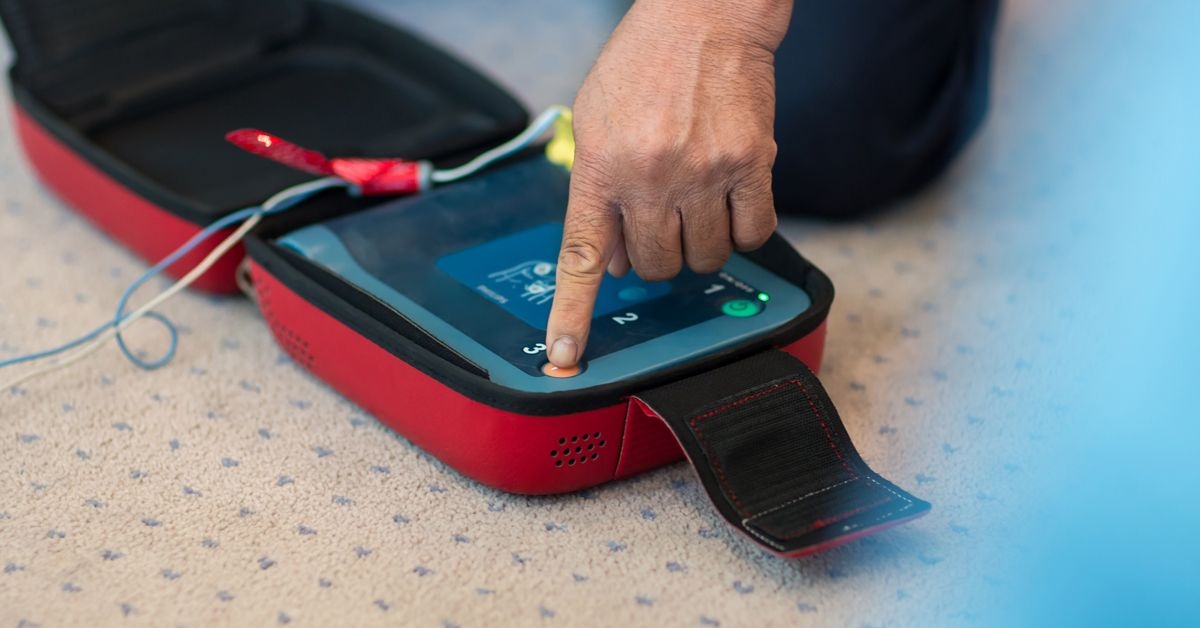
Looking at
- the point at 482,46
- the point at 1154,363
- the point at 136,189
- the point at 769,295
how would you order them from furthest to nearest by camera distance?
1. the point at 482,46
2. the point at 136,189
3. the point at 769,295
4. the point at 1154,363

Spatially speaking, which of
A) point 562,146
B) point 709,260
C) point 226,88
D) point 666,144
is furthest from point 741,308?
point 226,88

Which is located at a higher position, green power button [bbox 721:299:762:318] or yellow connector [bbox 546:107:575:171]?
green power button [bbox 721:299:762:318]

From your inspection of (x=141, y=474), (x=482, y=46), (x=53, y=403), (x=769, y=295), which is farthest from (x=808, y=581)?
(x=482, y=46)

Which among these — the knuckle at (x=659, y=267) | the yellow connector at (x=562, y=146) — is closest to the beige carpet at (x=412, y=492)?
the knuckle at (x=659, y=267)

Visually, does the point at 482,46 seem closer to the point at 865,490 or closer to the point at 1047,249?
the point at 1047,249

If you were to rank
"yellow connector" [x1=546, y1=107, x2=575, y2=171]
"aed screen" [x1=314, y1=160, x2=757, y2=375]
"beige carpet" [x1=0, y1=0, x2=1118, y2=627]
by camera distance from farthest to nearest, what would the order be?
"yellow connector" [x1=546, y1=107, x2=575, y2=171] → "aed screen" [x1=314, y1=160, x2=757, y2=375] → "beige carpet" [x1=0, y1=0, x2=1118, y2=627]

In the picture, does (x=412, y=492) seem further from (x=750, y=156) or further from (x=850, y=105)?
(x=850, y=105)

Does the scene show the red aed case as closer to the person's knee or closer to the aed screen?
the aed screen

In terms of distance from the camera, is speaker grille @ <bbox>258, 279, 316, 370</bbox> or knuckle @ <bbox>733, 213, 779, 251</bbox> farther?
speaker grille @ <bbox>258, 279, 316, 370</bbox>

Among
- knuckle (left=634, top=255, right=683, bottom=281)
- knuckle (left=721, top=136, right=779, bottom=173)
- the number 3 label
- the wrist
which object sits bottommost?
the number 3 label

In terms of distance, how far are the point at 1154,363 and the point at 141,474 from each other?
0.64 metres

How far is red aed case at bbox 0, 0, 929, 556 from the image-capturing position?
2.59ft

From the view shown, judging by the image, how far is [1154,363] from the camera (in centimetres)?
66

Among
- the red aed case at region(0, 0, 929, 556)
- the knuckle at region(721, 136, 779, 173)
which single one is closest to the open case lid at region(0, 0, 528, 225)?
the red aed case at region(0, 0, 929, 556)
